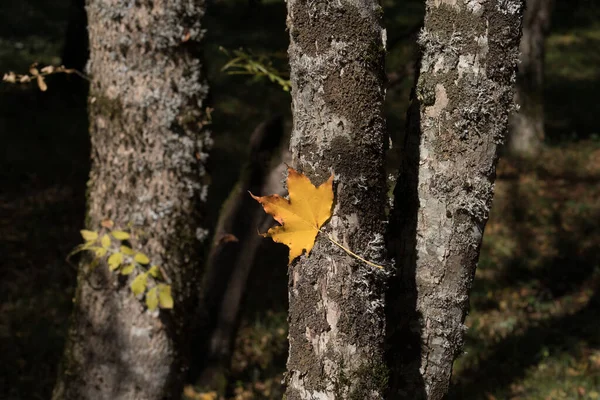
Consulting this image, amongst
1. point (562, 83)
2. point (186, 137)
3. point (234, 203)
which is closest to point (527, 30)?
point (562, 83)

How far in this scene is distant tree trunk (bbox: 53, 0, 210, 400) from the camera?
10.7 feet

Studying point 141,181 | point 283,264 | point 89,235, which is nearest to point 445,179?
point 141,181

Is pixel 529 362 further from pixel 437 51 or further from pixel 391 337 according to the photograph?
pixel 437 51

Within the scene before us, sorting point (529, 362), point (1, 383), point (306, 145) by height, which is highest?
point (306, 145)

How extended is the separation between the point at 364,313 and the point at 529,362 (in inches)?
179

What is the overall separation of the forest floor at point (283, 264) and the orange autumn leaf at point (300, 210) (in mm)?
2165

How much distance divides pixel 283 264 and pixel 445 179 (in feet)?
21.0

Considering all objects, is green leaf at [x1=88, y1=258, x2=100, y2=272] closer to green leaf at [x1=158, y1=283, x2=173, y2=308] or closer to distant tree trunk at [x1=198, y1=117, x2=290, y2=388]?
green leaf at [x1=158, y1=283, x2=173, y2=308]

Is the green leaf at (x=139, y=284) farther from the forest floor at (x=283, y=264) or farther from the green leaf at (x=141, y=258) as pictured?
the forest floor at (x=283, y=264)

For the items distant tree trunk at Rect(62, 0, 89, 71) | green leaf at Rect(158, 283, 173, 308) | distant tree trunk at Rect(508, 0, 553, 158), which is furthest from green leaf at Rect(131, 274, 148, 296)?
distant tree trunk at Rect(508, 0, 553, 158)

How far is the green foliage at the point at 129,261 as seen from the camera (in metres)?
3.31

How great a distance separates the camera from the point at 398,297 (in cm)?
207

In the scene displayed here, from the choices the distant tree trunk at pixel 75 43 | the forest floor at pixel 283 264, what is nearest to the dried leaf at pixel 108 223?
the forest floor at pixel 283 264

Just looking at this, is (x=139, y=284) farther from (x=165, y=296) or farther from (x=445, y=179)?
(x=445, y=179)
